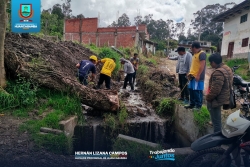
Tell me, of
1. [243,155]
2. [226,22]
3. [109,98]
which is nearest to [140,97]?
[109,98]

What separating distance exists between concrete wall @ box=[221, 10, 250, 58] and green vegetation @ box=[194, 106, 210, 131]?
15064 mm

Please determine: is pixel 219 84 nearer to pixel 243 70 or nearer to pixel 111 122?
pixel 111 122

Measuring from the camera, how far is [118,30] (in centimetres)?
2398

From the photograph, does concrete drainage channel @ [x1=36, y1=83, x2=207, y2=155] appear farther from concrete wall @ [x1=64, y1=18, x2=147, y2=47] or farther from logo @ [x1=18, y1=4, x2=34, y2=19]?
concrete wall @ [x1=64, y1=18, x2=147, y2=47]

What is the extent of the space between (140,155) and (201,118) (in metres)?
1.59

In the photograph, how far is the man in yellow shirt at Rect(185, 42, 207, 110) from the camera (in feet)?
15.8

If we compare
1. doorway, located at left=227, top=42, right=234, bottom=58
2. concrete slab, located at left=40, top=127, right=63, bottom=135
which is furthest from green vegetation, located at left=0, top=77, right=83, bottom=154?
doorway, located at left=227, top=42, right=234, bottom=58

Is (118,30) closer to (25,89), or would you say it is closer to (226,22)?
(226,22)

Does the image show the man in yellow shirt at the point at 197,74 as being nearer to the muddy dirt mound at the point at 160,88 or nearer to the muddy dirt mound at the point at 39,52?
the muddy dirt mound at the point at 160,88

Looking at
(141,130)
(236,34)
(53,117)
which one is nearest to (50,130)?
(53,117)

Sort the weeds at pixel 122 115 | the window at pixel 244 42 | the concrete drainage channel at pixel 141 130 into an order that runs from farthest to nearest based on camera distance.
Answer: the window at pixel 244 42
the weeds at pixel 122 115
the concrete drainage channel at pixel 141 130

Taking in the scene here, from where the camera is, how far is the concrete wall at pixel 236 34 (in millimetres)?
17969

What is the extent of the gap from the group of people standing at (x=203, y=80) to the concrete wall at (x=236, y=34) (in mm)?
14125

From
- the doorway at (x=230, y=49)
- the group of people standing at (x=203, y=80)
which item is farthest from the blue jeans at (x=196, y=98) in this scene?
the doorway at (x=230, y=49)
